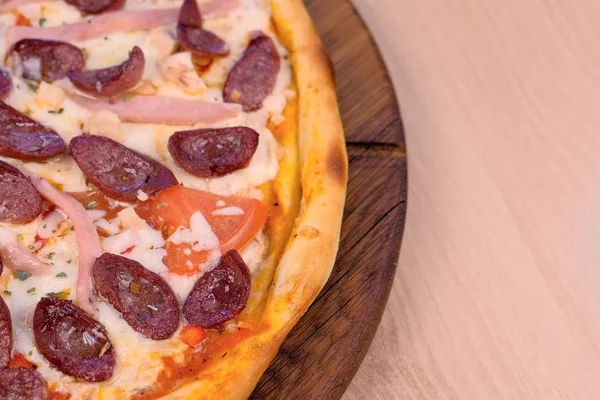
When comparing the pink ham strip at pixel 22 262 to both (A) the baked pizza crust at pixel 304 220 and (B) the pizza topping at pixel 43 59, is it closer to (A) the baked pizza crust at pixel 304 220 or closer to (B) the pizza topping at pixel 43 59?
(A) the baked pizza crust at pixel 304 220

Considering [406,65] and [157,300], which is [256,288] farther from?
[406,65]

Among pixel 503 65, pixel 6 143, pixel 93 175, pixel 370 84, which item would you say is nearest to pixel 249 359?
pixel 93 175

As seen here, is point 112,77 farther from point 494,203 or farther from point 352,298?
point 494,203

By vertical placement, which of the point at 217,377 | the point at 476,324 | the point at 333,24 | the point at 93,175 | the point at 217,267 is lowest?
the point at 476,324

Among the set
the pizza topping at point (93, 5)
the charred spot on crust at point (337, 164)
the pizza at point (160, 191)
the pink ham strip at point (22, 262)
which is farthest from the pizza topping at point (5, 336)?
the pizza topping at point (93, 5)

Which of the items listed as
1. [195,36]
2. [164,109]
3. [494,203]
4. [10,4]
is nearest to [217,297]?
[164,109]
